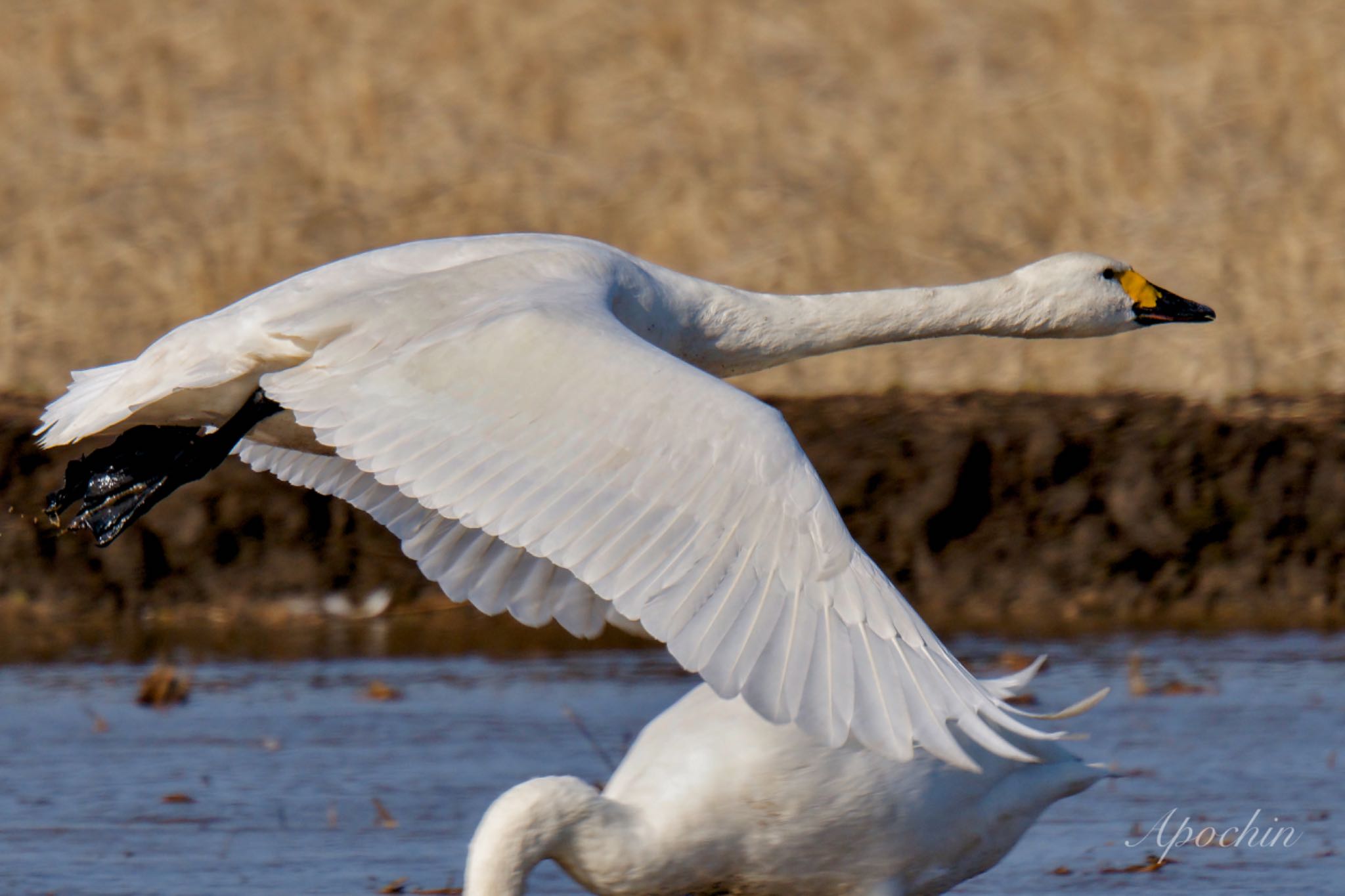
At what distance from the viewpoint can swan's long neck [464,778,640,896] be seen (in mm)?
4738

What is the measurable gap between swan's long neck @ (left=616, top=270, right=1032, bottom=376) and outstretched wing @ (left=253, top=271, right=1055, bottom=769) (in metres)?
0.70

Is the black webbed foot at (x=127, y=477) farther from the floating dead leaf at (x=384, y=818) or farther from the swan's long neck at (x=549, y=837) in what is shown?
the swan's long neck at (x=549, y=837)

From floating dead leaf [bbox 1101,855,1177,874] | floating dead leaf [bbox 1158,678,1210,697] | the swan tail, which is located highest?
the swan tail

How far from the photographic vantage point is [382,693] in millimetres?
7375

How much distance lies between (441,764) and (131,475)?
128cm

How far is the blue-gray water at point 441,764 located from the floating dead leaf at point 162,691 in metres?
0.06

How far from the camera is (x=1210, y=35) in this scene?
43.2 feet

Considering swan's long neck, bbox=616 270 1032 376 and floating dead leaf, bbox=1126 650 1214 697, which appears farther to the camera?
floating dead leaf, bbox=1126 650 1214 697

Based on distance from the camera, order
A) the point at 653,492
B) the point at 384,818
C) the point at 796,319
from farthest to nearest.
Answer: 1. the point at 384,818
2. the point at 796,319
3. the point at 653,492

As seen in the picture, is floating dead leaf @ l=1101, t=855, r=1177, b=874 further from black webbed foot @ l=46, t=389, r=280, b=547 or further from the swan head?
black webbed foot @ l=46, t=389, r=280, b=547

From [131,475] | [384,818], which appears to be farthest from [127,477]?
[384,818]

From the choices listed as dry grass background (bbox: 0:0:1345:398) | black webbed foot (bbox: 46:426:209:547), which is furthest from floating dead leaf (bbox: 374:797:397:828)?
dry grass background (bbox: 0:0:1345:398)

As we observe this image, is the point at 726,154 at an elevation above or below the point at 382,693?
above

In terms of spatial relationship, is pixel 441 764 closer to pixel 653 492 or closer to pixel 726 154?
pixel 653 492
